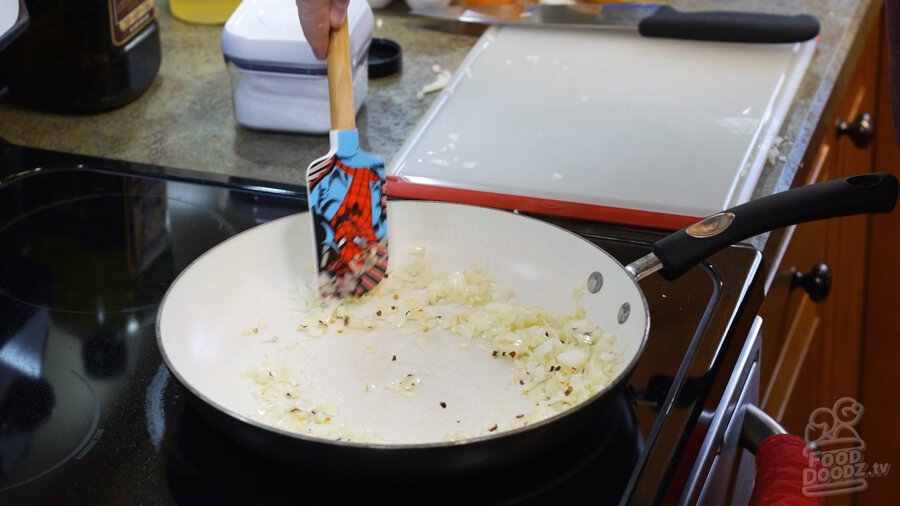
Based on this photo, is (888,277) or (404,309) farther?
(888,277)

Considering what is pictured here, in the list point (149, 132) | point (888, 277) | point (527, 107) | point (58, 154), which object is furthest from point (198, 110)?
point (888, 277)

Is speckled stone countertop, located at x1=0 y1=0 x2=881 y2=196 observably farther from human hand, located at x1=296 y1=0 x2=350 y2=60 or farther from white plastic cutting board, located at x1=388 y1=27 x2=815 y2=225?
human hand, located at x1=296 y1=0 x2=350 y2=60

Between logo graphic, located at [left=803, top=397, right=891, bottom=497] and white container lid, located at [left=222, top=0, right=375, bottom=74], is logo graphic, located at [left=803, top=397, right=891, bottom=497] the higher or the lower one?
the lower one

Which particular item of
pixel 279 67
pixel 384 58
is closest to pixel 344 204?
pixel 279 67

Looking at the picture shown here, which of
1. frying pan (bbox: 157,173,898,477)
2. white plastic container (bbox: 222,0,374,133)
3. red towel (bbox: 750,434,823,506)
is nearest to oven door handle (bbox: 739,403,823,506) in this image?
red towel (bbox: 750,434,823,506)

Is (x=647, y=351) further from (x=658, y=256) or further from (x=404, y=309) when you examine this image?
(x=404, y=309)

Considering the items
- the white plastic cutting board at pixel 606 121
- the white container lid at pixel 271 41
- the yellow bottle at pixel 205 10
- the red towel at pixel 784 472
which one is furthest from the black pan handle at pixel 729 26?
the red towel at pixel 784 472

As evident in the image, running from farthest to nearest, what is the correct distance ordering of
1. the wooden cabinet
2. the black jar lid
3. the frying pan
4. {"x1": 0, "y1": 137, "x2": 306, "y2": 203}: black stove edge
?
1. the black jar lid
2. the wooden cabinet
3. {"x1": 0, "y1": 137, "x2": 306, "y2": 203}: black stove edge
4. the frying pan

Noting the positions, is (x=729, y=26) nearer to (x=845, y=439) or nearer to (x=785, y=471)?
(x=845, y=439)
